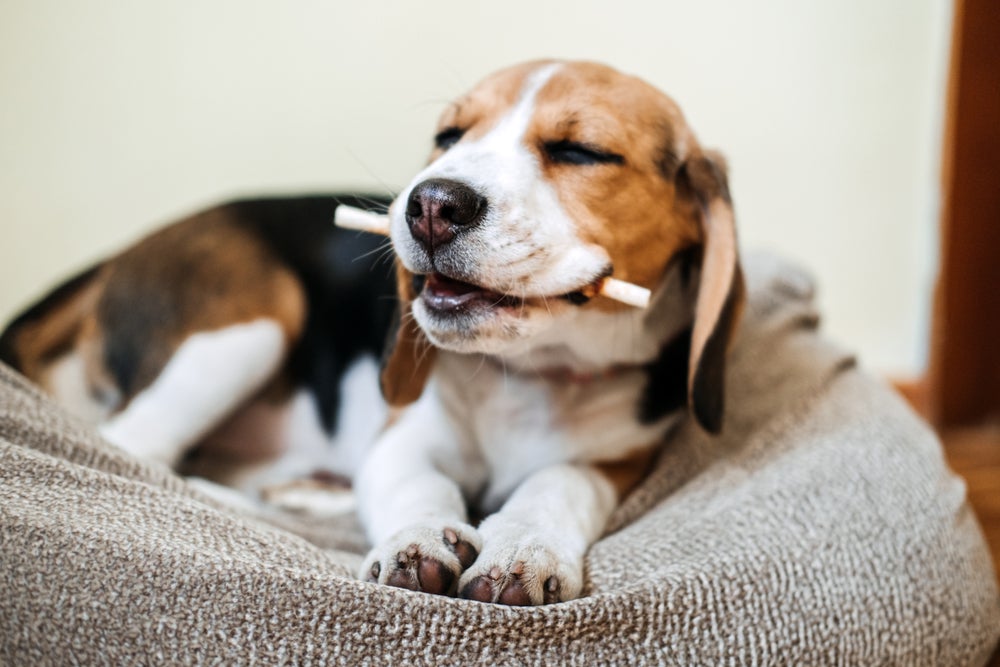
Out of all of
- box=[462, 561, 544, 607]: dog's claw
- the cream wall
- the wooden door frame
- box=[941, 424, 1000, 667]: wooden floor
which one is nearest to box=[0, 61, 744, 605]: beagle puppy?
box=[462, 561, 544, 607]: dog's claw

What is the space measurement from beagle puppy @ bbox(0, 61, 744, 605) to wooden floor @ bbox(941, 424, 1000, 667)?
1.10 m

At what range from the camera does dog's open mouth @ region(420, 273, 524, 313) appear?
1.51 meters

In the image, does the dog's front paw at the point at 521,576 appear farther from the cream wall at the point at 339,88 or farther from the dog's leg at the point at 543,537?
the cream wall at the point at 339,88

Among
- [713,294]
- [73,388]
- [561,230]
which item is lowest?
[73,388]

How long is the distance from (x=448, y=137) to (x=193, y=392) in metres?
0.86

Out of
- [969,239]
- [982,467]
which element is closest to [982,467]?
[982,467]

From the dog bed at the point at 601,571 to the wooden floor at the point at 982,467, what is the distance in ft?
2.11

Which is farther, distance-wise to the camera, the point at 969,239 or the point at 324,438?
the point at 969,239

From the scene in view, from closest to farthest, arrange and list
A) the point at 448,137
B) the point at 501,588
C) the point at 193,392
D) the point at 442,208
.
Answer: the point at 501,588 < the point at 442,208 < the point at 448,137 < the point at 193,392

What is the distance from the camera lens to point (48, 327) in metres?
2.27

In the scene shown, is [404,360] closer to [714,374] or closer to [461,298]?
[461,298]

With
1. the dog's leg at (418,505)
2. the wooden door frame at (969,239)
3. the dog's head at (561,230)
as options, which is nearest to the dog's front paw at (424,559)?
the dog's leg at (418,505)

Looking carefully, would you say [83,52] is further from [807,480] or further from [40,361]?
[807,480]

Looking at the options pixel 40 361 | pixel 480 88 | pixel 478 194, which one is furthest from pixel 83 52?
pixel 478 194
